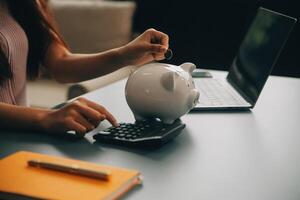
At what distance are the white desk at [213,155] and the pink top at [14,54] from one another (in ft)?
1.01

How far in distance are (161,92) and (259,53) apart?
1.45 feet

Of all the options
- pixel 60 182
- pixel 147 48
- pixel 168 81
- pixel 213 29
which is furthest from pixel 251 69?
pixel 213 29

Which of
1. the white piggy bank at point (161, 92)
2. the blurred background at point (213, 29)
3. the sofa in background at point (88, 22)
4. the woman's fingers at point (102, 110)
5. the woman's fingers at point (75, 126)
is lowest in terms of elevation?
the sofa in background at point (88, 22)

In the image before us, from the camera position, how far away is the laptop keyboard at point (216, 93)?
1309 millimetres

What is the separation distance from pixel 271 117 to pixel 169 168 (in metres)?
0.42

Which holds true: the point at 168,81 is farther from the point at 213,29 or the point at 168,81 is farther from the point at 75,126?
the point at 213,29

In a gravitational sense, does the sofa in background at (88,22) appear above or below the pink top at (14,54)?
below

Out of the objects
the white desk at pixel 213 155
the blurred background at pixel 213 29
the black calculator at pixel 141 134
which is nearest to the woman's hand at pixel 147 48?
the white desk at pixel 213 155

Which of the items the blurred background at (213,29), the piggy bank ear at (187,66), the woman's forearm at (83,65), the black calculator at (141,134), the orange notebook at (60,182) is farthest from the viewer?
the blurred background at (213,29)

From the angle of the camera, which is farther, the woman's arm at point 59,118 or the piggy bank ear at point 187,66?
the piggy bank ear at point 187,66

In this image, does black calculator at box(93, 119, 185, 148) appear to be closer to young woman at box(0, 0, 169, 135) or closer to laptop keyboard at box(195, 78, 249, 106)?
young woman at box(0, 0, 169, 135)

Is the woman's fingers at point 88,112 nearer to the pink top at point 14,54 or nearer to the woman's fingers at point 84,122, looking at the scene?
the woman's fingers at point 84,122

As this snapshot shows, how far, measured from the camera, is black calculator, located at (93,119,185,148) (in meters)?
0.98

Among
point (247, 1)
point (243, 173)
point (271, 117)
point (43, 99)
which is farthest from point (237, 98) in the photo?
point (247, 1)
